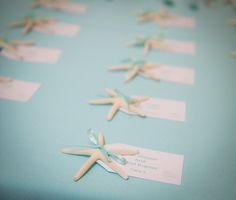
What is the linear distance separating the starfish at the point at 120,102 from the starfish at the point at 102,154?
0.18m

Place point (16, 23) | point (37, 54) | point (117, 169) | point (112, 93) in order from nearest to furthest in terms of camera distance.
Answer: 1. point (117, 169)
2. point (112, 93)
3. point (37, 54)
4. point (16, 23)

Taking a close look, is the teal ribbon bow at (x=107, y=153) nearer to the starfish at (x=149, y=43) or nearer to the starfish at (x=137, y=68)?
the starfish at (x=137, y=68)

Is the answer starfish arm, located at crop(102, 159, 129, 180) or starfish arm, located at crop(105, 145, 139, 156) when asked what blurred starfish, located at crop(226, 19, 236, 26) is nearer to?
starfish arm, located at crop(105, 145, 139, 156)

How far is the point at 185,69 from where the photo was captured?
1.65 meters

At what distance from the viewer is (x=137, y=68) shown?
5.24 ft

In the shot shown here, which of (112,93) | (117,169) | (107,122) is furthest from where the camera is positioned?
(112,93)

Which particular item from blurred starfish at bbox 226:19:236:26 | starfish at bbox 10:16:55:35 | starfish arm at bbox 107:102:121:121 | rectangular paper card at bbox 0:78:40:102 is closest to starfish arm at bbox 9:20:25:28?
starfish at bbox 10:16:55:35

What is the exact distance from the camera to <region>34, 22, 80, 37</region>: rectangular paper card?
1941mm

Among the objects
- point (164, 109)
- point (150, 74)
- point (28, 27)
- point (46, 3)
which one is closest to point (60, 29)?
point (28, 27)

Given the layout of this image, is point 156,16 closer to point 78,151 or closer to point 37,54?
point 37,54

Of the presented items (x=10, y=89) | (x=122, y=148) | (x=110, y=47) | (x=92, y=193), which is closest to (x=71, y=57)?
(x=110, y=47)

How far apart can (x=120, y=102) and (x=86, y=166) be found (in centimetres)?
37

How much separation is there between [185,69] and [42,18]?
3.37 ft

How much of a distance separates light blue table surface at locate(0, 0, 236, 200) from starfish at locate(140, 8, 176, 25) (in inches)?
3.3
